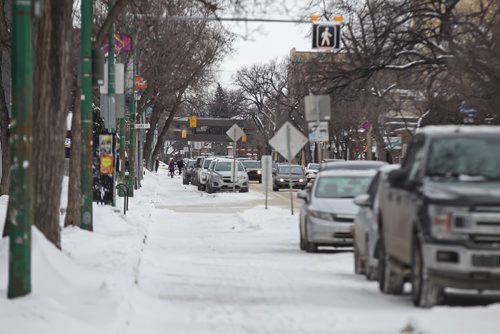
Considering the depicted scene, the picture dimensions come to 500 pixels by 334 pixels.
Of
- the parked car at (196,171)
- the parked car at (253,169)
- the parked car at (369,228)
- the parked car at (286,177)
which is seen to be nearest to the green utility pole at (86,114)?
the parked car at (369,228)

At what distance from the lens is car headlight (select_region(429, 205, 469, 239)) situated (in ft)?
37.8

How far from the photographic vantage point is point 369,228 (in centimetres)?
1534

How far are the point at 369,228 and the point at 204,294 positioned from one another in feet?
7.93

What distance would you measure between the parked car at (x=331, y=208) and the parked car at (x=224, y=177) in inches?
1370

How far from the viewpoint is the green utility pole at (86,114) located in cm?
2084

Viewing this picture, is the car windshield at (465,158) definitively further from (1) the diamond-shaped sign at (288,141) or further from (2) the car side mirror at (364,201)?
(1) the diamond-shaped sign at (288,141)

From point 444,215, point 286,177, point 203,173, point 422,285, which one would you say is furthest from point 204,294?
point 286,177

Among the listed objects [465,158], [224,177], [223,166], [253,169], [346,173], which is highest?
[465,158]

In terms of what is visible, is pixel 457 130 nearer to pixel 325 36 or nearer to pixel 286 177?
pixel 325 36

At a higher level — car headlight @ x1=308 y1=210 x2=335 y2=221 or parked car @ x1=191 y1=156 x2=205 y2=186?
car headlight @ x1=308 y1=210 x2=335 y2=221

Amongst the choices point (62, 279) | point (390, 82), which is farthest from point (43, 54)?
point (390, 82)

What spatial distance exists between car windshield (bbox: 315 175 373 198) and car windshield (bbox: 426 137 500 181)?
27.6 feet

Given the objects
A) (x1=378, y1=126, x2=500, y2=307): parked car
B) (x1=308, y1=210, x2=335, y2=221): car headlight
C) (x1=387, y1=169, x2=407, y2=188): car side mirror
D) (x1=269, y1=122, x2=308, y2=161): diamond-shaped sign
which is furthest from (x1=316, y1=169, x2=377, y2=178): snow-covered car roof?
(x1=269, y1=122, x2=308, y2=161): diamond-shaped sign

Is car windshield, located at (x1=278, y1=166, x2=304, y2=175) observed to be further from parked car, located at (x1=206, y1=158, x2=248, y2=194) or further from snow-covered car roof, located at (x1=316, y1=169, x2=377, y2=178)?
snow-covered car roof, located at (x1=316, y1=169, x2=377, y2=178)
